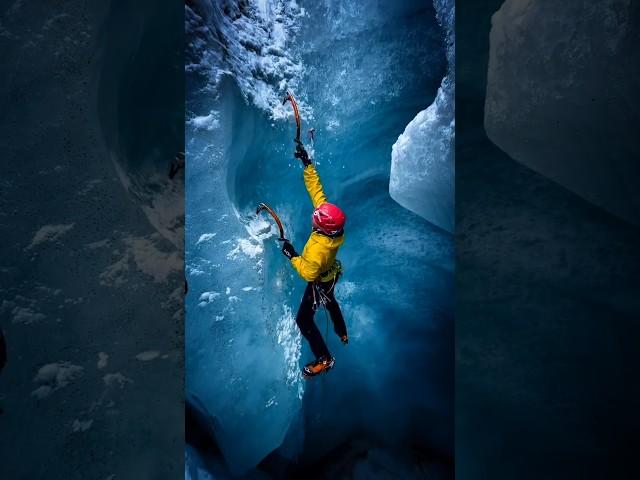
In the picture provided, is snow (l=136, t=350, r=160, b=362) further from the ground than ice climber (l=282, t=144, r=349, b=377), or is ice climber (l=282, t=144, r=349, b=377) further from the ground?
snow (l=136, t=350, r=160, b=362)

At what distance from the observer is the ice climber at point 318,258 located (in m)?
2.24

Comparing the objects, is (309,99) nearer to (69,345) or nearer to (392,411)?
(69,345)

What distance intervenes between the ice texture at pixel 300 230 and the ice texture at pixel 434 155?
16.6 inches

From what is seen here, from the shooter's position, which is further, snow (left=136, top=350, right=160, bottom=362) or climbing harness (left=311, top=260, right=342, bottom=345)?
climbing harness (left=311, top=260, right=342, bottom=345)

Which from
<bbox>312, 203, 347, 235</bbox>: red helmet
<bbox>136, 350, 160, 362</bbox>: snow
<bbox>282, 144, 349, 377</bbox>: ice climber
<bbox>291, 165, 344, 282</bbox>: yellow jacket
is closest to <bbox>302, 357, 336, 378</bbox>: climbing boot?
<bbox>282, 144, 349, 377</bbox>: ice climber

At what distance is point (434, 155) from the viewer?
262cm

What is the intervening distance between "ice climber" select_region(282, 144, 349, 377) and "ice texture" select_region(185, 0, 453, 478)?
39cm

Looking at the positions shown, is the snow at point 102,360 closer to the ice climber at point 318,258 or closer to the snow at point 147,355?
the snow at point 147,355

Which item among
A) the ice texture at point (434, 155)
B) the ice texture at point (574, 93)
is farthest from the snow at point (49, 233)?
the ice texture at point (434, 155)

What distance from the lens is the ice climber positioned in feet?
7.34

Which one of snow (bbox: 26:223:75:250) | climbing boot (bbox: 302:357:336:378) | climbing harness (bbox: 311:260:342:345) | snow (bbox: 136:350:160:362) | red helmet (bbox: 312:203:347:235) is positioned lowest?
climbing boot (bbox: 302:357:336:378)

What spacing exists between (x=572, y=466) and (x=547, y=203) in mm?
661

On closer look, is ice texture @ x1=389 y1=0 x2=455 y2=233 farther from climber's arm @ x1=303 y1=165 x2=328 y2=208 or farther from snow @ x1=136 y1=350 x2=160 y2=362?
snow @ x1=136 y1=350 x2=160 y2=362

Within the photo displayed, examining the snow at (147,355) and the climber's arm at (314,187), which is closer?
the snow at (147,355)
